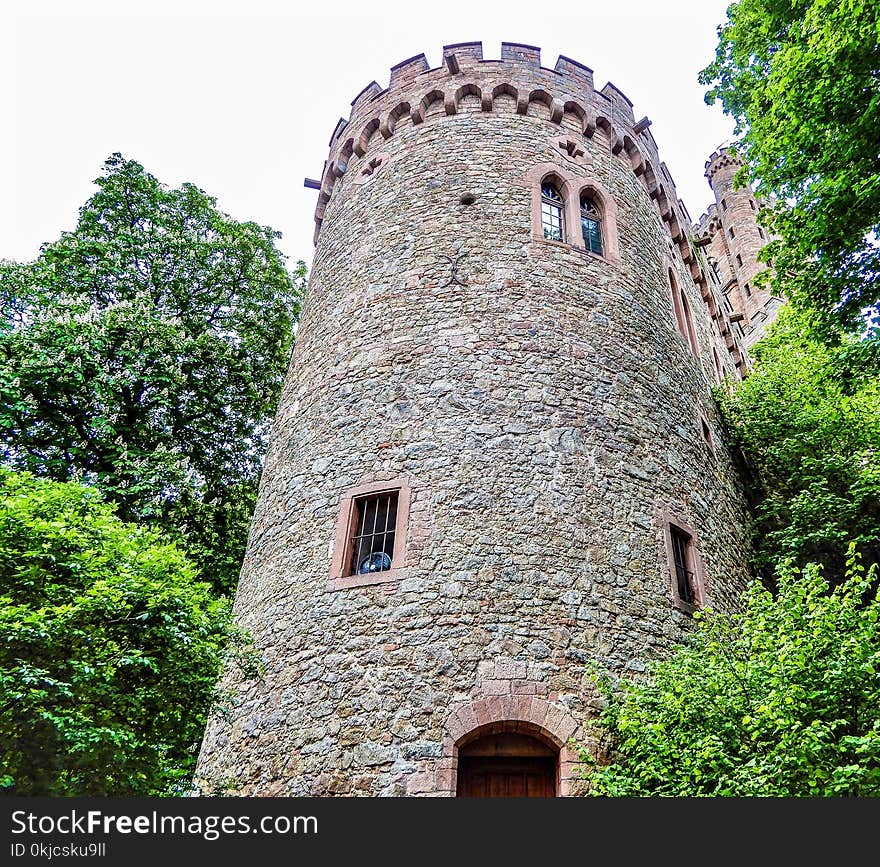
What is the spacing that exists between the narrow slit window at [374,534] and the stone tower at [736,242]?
26730 mm

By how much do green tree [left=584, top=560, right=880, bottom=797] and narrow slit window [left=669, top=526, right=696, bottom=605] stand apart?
1.69 metres

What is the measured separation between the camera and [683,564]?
33.2 feet

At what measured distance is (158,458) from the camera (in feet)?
46.5

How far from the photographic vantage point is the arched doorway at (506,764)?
25.2 ft

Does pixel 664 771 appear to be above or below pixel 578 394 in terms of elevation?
below

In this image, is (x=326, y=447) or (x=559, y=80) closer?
(x=326, y=447)

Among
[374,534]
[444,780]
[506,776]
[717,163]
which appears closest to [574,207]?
[374,534]

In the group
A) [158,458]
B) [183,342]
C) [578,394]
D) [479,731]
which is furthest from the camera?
[183,342]

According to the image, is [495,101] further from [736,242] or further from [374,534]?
[736,242]

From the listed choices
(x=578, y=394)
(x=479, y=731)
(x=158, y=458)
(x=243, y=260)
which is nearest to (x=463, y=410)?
(x=578, y=394)

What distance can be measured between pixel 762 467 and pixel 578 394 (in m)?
6.12

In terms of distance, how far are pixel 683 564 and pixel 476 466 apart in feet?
10.6

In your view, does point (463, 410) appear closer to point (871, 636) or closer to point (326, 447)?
point (326, 447)

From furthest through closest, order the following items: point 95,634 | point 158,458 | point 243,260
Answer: point 243,260 → point 158,458 → point 95,634
